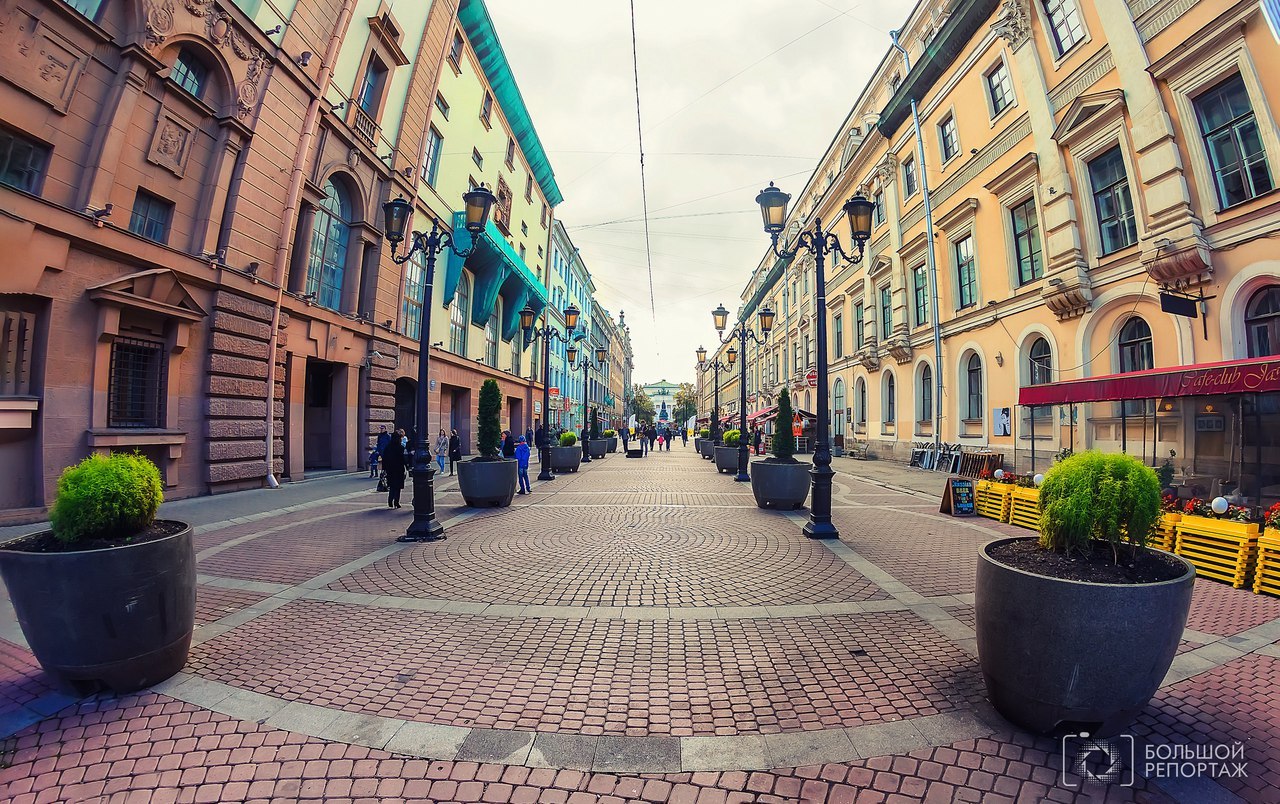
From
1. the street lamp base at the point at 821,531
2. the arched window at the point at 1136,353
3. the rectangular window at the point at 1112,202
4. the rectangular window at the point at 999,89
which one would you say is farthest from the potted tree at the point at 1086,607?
the rectangular window at the point at 999,89

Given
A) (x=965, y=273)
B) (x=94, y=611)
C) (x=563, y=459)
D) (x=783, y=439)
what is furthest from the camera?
(x=563, y=459)

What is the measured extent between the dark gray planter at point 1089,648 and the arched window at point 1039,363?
15045mm

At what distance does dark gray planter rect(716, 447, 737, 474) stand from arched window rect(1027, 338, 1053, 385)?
369 inches

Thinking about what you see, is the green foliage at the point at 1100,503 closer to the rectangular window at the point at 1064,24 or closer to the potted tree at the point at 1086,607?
the potted tree at the point at 1086,607

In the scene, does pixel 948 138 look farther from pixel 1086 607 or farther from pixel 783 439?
pixel 1086 607

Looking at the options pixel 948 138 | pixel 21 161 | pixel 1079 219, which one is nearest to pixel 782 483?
pixel 1079 219

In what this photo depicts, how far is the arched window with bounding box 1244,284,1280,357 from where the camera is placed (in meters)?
9.16

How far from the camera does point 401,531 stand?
27.1ft

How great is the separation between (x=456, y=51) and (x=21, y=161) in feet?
60.7

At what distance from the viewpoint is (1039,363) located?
49.3 ft

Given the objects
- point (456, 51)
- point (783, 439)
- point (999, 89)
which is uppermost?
point (456, 51)

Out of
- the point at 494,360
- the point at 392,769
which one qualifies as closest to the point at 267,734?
the point at 392,769

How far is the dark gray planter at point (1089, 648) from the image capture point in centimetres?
255

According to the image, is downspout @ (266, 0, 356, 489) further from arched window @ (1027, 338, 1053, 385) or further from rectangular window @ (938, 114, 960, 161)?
arched window @ (1027, 338, 1053, 385)
